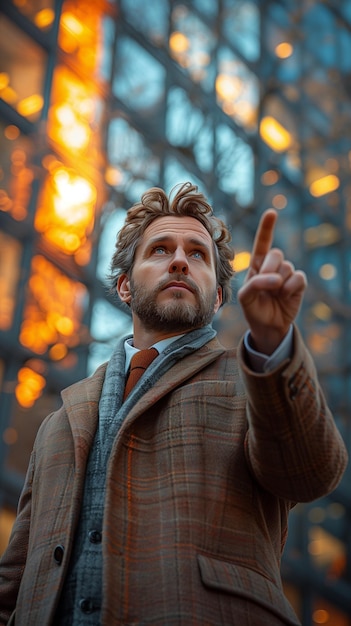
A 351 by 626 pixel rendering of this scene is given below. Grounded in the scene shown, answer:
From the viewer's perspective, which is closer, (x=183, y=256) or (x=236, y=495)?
(x=236, y=495)

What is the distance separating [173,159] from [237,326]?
8.88 ft

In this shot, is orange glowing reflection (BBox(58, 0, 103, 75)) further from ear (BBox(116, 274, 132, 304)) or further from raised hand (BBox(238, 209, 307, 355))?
raised hand (BBox(238, 209, 307, 355))

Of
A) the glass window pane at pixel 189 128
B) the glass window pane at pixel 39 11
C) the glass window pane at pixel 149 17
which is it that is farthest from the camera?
the glass window pane at pixel 149 17

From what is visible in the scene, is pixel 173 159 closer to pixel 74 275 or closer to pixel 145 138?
pixel 145 138

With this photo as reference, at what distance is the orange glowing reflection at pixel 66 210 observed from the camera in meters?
8.62

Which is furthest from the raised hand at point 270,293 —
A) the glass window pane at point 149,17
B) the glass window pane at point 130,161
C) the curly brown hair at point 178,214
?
the glass window pane at point 149,17

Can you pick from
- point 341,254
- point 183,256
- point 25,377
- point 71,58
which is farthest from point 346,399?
point 183,256

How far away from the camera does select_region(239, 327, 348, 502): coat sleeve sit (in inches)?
58.6

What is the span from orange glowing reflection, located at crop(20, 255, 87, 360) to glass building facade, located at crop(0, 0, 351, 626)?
0.7 inches

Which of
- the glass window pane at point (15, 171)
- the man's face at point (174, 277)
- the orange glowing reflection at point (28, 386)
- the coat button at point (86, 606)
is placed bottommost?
the coat button at point (86, 606)

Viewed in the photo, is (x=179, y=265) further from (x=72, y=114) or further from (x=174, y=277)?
(x=72, y=114)

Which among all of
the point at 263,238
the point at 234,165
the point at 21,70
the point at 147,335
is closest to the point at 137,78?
the point at 234,165

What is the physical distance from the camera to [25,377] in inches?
304

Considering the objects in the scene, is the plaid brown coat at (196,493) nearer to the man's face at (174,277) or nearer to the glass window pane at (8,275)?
the man's face at (174,277)
